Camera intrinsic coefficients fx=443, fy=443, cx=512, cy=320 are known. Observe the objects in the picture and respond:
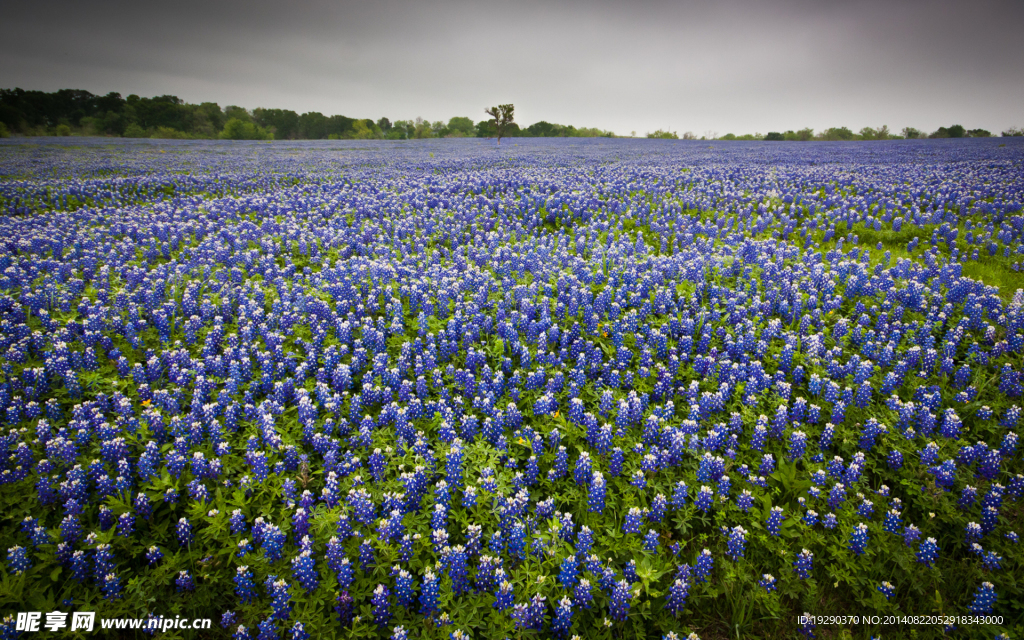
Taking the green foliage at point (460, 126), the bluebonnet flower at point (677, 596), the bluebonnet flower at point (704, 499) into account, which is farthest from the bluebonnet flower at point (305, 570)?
the green foliage at point (460, 126)

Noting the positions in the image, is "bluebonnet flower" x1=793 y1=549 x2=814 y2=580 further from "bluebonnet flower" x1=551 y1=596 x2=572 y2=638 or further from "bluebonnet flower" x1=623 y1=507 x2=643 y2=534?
"bluebonnet flower" x1=551 y1=596 x2=572 y2=638

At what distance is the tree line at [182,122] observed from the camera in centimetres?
2675

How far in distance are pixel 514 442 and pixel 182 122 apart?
64.7 meters

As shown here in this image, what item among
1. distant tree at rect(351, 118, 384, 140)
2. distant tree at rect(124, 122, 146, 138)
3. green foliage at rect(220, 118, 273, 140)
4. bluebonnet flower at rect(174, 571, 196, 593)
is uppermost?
distant tree at rect(351, 118, 384, 140)

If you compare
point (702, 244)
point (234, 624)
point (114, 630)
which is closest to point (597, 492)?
point (234, 624)

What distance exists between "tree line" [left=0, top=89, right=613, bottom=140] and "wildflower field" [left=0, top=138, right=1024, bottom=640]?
2664 centimetres

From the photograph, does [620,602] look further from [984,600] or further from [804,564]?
A: [984,600]

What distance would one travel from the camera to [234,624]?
9.24ft

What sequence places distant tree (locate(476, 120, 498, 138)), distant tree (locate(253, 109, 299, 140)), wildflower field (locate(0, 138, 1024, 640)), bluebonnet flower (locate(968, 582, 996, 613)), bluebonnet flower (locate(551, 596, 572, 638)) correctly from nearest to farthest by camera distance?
bluebonnet flower (locate(551, 596, 572, 638)), bluebonnet flower (locate(968, 582, 996, 613)), wildflower field (locate(0, 138, 1024, 640)), distant tree (locate(476, 120, 498, 138)), distant tree (locate(253, 109, 299, 140))

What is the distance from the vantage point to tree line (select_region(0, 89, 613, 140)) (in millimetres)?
26750

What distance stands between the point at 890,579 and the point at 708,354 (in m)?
2.47

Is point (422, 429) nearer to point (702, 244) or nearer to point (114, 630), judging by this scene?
point (114, 630)

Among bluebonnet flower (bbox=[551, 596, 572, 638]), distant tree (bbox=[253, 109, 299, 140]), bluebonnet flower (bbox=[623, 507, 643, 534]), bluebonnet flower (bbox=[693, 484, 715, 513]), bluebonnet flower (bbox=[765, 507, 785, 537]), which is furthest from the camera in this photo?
distant tree (bbox=[253, 109, 299, 140])

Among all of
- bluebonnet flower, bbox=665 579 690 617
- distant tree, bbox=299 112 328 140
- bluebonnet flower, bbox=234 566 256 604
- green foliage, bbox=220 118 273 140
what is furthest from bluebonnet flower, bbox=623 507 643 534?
distant tree, bbox=299 112 328 140
